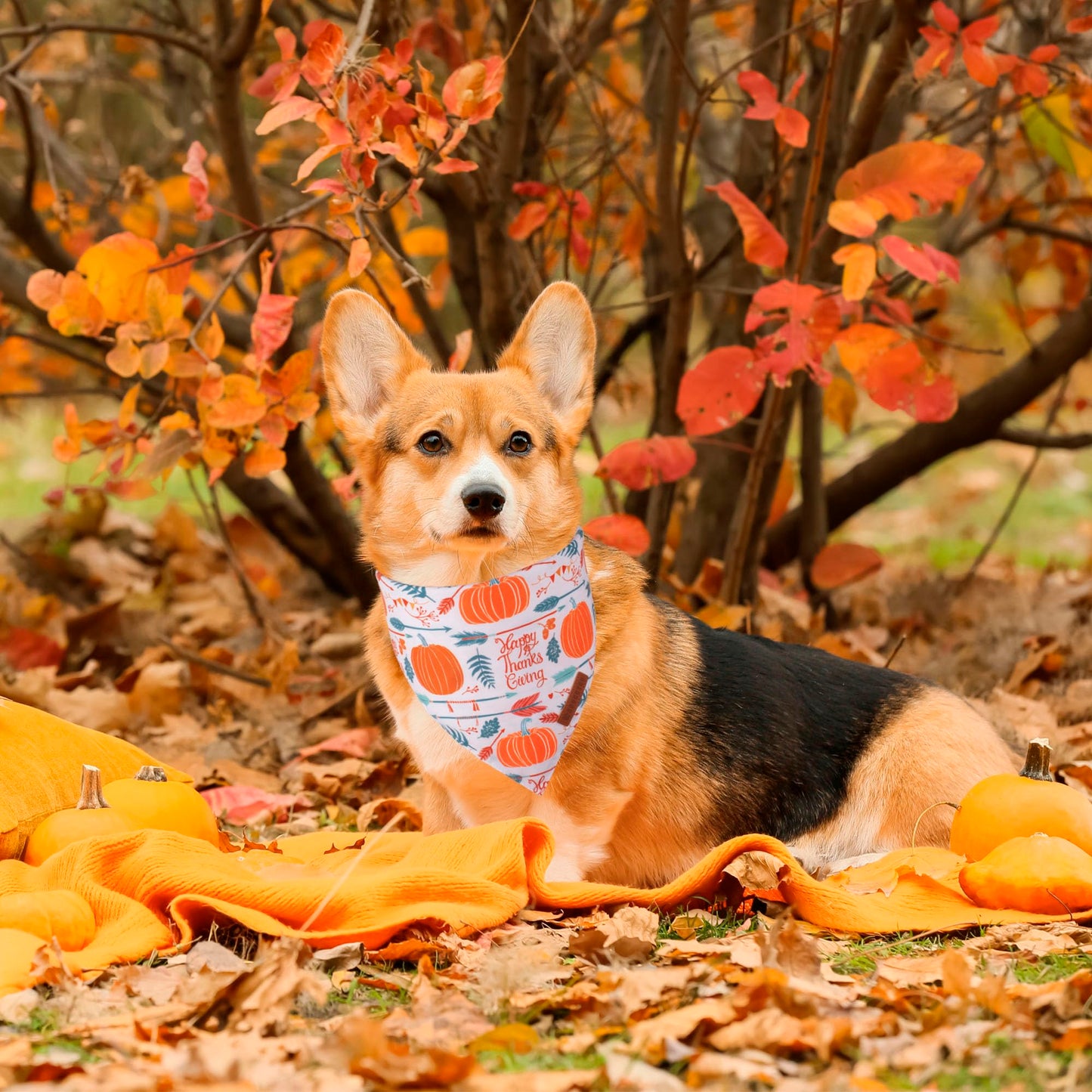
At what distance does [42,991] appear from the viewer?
2166 mm

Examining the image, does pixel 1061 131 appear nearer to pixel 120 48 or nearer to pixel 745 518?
pixel 745 518

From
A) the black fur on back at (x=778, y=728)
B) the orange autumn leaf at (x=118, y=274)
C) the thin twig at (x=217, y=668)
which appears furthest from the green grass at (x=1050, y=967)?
the thin twig at (x=217, y=668)

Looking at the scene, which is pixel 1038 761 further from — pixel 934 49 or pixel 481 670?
pixel 934 49

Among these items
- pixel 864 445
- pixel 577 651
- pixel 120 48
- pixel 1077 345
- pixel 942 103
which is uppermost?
pixel 120 48

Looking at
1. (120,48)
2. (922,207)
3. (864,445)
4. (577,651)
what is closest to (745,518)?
(922,207)

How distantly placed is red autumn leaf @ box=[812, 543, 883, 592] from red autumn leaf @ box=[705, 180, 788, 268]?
160 centimetres

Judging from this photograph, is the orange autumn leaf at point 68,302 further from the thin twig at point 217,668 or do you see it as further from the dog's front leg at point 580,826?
the dog's front leg at point 580,826

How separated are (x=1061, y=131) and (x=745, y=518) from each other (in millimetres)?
1645

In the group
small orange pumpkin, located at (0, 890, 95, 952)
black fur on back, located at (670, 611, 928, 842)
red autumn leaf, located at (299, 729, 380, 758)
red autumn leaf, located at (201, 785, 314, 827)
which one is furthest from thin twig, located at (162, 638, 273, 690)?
small orange pumpkin, located at (0, 890, 95, 952)

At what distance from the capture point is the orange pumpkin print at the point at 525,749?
293 cm

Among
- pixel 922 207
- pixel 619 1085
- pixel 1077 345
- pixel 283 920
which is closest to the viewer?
pixel 619 1085

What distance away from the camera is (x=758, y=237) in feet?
11.2

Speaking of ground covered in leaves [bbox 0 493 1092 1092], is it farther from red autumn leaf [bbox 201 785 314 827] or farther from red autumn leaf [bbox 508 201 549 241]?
red autumn leaf [bbox 508 201 549 241]

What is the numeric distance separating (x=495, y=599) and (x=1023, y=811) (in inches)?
49.7
